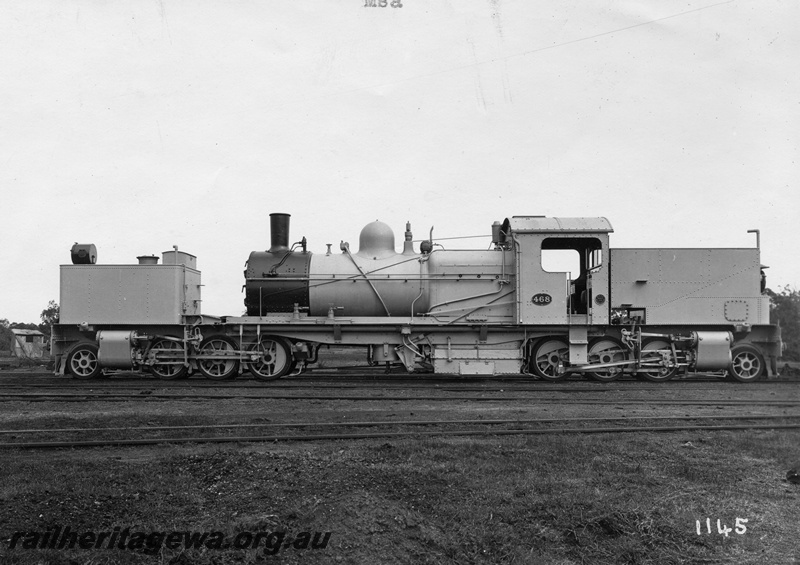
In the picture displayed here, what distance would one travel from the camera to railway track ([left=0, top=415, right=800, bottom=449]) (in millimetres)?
6855

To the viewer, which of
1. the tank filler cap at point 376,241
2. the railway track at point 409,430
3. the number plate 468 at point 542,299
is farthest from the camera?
the tank filler cap at point 376,241

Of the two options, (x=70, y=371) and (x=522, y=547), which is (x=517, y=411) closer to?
(x=522, y=547)

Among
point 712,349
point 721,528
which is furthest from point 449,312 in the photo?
point 721,528

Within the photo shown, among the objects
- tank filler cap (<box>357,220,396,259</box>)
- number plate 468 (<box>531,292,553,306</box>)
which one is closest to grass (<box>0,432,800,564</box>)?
number plate 468 (<box>531,292,553,306</box>)

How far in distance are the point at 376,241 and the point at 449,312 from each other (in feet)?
7.83

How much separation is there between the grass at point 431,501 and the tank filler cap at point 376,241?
8.24 metres

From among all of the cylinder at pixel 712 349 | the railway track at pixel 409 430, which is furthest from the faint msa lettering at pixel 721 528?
the cylinder at pixel 712 349

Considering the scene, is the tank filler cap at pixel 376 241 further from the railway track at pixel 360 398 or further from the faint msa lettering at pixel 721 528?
the faint msa lettering at pixel 721 528

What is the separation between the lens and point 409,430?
294 inches

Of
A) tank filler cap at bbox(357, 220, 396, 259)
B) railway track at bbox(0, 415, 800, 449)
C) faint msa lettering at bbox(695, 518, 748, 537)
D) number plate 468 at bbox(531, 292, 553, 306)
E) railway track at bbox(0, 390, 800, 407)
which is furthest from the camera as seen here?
tank filler cap at bbox(357, 220, 396, 259)

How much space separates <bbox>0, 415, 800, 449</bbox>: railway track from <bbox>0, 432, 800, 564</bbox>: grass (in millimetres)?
564

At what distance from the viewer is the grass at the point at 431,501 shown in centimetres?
401

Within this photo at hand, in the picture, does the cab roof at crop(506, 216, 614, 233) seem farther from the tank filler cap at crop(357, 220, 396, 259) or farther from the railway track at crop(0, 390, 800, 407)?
the railway track at crop(0, 390, 800, 407)

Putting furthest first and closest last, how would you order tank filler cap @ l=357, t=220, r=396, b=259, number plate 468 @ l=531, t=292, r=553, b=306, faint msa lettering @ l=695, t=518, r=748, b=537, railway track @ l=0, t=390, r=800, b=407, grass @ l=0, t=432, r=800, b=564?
tank filler cap @ l=357, t=220, r=396, b=259 < number plate 468 @ l=531, t=292, r=553, b=306 < railway track @ l=0, t=390, r=800, b=407 < faint msa lettering @ l=695, t=518, r=748, b=537 < grass @ l=0, t=432, r=800, b=564
